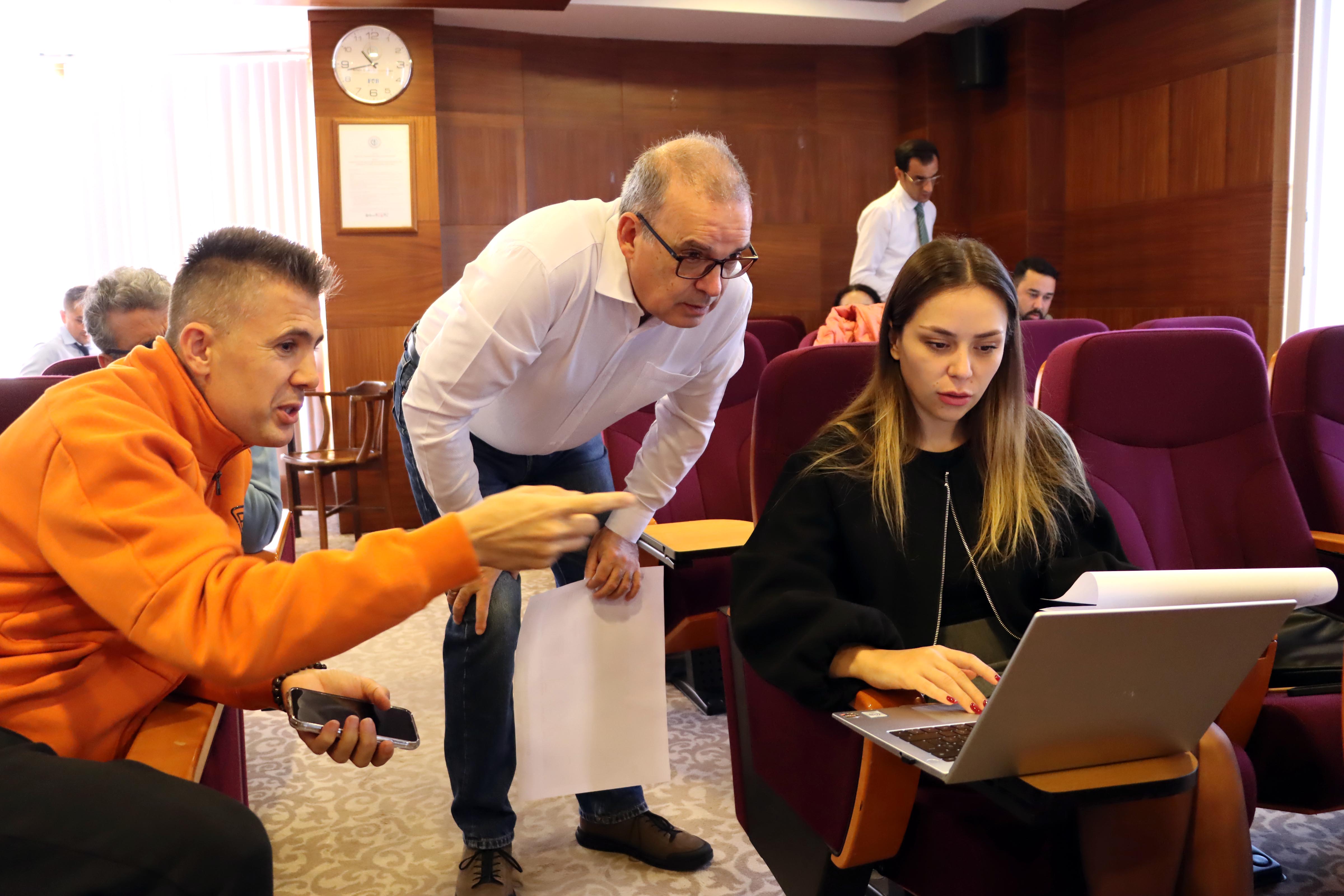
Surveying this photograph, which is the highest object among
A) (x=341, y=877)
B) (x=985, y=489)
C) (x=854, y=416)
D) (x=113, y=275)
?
(x=113, y=275)

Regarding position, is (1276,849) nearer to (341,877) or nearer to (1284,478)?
(1284,478)

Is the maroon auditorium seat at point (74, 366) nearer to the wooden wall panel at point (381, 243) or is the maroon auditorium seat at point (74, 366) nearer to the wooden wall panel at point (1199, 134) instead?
the wooden wall panel at point (381, 243)

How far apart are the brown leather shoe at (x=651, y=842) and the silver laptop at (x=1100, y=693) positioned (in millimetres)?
922

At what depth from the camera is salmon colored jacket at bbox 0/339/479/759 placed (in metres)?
1.01

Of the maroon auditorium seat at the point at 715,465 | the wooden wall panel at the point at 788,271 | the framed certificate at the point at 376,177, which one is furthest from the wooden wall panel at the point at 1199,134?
the framed certificate at the point at 376,177

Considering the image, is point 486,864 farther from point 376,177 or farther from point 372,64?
point 372,64

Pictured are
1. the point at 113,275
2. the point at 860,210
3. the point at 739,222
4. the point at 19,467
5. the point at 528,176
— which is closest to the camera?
the point at 19,467

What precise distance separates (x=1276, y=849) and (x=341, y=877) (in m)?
1.80

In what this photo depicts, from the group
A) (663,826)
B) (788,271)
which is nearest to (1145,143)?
(788,271)

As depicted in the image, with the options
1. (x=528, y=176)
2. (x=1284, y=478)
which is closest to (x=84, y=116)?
(x=528, y=176)

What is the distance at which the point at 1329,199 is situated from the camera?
4555 millimetres

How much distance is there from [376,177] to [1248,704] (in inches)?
187

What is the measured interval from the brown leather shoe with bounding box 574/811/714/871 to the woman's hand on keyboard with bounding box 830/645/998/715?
79 centimetres

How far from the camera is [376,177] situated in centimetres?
525
